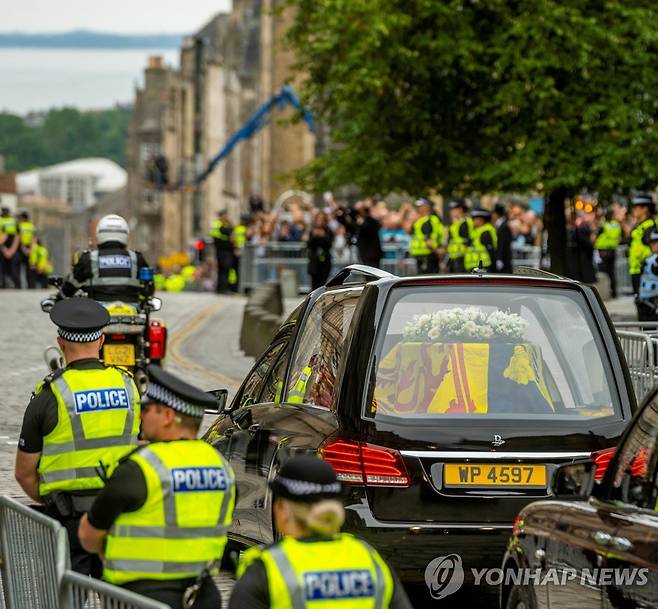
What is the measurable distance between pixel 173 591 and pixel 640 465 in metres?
1.64

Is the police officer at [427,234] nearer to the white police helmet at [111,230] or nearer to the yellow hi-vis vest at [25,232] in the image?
the white police helmet at [111,230]

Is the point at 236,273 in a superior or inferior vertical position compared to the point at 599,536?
inferior

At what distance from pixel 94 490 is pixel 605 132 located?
2071 centimetres

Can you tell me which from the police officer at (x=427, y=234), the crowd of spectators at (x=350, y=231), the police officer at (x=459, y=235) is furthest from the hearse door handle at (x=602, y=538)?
the crowd of spectators at (x=350, y=231)

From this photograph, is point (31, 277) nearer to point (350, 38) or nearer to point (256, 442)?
point (350, 38)

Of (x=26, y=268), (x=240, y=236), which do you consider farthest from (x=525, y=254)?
(x=26, y=268)

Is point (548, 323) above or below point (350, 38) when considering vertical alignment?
below

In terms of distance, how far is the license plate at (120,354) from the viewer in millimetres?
15586

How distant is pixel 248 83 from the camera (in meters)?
114

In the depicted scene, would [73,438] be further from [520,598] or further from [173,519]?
[520,598]

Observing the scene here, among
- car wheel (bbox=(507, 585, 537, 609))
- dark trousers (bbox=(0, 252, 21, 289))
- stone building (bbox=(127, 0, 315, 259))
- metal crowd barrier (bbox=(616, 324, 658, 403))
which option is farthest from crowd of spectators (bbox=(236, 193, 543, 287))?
stone building (bbox=(127, 0, 315, 259))

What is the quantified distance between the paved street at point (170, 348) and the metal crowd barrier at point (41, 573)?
15.6 feet

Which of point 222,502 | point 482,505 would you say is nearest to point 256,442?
point 482,505

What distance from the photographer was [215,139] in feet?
384
